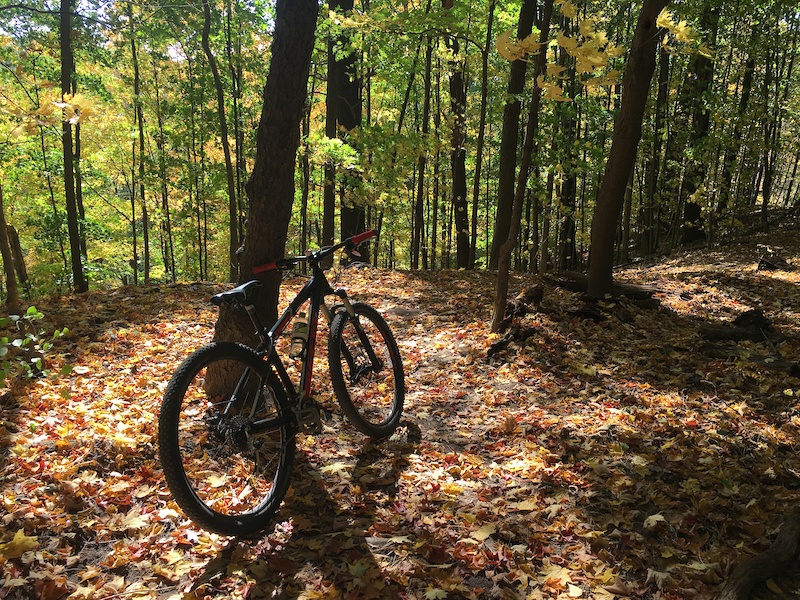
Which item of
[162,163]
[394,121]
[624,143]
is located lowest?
[624,143]

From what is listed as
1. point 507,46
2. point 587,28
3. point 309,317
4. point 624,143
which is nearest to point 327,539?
point 309,317

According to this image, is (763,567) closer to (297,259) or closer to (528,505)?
(528,505)

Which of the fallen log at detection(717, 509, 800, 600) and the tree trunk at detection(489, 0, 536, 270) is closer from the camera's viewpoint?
the fallen log at detection(717, 509, 800, 600)

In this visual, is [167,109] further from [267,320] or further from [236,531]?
[236,531]

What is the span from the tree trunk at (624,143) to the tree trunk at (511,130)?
166cm

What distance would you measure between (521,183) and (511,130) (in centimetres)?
341

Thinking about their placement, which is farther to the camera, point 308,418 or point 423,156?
point 423,156

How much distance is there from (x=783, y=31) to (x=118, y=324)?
16.9m

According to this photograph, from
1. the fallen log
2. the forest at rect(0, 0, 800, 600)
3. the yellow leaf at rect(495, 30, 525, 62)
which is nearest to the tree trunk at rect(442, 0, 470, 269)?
the forest at rect(0, 0, 800, 600)

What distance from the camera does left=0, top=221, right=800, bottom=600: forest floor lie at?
7.68 feet

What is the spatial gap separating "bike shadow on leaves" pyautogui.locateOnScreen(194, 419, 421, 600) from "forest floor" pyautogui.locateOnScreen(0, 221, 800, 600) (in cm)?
1

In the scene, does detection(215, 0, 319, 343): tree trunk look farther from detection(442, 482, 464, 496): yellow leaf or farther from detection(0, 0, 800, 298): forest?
detection(442, 482, 464, 496): yellow leaf

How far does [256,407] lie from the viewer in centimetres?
274

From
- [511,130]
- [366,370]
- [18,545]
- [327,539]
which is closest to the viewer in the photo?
[18,545]
